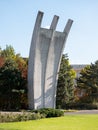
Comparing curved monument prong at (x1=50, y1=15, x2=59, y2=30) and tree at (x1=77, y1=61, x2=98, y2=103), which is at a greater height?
curved monument prong at (x1=50, y1=15, x2=59, y2=30)

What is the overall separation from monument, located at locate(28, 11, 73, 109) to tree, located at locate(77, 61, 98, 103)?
52.0 ft

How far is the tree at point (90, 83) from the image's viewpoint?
4928cm

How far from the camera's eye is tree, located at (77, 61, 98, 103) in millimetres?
49281

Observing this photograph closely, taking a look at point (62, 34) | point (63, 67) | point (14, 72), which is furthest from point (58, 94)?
point (62, 34)

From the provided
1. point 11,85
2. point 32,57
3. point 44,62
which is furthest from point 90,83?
point 32,57

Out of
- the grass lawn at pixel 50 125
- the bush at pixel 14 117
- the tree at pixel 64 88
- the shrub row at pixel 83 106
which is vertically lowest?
the grass lawn at pixel 50 125

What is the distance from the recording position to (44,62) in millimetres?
33625

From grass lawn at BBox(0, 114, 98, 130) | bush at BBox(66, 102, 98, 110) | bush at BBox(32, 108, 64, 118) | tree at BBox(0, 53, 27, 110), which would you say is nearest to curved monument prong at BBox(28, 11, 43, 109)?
tree at BBox(0, 53, 27, 110)

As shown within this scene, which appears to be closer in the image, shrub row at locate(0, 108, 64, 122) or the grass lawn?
the grass lawn

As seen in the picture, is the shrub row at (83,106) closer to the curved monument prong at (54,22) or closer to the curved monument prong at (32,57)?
the curved monument prong at (32,57)

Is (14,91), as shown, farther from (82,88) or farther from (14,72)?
(82,88)

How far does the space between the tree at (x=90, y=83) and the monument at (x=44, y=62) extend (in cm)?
1585

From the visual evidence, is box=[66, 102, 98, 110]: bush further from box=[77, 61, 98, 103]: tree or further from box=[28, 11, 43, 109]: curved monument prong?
box=[28, 11, 43, 109]: curved monument prong

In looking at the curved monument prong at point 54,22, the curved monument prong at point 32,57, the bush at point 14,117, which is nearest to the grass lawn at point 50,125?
the bush at point 14,117
